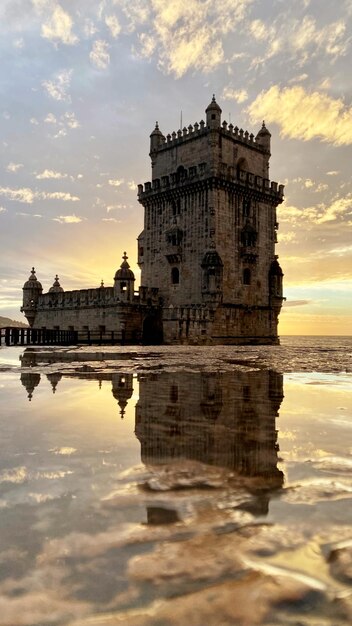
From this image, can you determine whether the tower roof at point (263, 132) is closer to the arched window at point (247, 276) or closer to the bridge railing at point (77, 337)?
the arched window at point (247, 276)

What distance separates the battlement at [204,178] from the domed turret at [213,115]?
310 centimetres

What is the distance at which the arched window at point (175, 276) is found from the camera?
125 ft

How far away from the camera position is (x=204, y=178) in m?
35.8

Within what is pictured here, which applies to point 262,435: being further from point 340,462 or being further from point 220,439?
point 340,462

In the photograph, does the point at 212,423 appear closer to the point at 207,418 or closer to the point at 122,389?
the point at 207,418

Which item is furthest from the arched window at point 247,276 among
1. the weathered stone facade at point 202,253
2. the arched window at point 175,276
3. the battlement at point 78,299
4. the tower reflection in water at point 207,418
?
the tower reflection in water at point 207,418

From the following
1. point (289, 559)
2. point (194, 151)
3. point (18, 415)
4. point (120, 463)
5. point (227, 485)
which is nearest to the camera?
point (289, 559)

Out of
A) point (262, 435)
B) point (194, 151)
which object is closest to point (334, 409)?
point (262, 435)

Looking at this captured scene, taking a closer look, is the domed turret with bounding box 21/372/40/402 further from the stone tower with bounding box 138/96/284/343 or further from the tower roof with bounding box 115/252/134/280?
the tower roof with bounding box 115/252/134/280

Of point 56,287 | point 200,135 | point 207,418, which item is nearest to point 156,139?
point 200,135

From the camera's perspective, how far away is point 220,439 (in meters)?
4.27

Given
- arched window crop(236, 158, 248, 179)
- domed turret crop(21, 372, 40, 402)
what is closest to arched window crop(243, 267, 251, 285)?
arched window crop(236, 158, 248, 179)

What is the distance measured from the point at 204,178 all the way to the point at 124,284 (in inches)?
391

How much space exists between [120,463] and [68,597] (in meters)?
1.75
